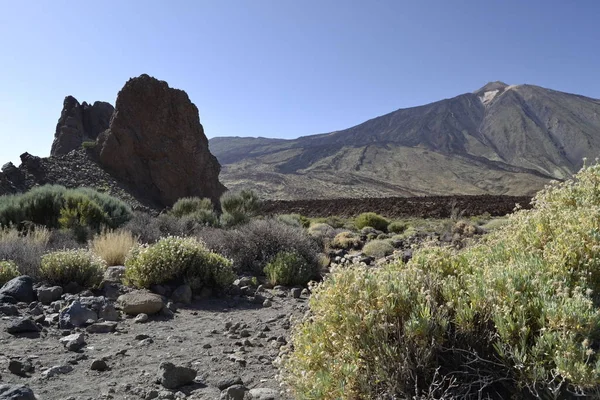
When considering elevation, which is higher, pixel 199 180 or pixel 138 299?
pixel 199 180

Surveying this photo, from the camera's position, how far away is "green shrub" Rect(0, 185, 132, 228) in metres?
12.8

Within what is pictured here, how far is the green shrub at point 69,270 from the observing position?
7.27m

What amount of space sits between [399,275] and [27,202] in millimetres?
13217

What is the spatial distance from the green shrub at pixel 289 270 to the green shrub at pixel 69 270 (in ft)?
10.4

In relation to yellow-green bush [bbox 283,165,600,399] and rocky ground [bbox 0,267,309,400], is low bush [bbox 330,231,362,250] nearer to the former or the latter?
rocky ground [bbox 0,267,309,400]

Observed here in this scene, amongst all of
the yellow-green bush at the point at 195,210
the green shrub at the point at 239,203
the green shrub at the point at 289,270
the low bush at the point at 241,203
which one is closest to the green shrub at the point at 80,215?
the yellow-green bush at the point at 195,210

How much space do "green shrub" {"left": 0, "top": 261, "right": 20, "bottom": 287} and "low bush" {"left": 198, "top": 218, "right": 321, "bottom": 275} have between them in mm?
3881

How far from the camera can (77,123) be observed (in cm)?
3334

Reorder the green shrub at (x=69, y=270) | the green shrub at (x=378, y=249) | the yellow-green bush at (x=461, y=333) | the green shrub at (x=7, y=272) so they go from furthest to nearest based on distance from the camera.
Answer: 1. the green shrub at (x=378, y=249)
2. the green shrub at (x=69, y=270)
3. the green shrub at (x=7, y=272)
4. the yellow-green bush at (x=461, y=333)

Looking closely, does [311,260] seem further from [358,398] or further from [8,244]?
[358,398]

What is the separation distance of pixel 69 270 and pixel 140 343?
2925 millimetres

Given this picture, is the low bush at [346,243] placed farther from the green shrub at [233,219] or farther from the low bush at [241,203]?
the low bush at [241,203]

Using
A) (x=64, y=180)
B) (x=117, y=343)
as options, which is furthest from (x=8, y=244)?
(x=64, y=180)

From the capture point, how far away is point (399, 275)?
11.0 feet
